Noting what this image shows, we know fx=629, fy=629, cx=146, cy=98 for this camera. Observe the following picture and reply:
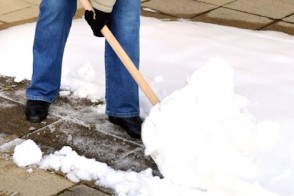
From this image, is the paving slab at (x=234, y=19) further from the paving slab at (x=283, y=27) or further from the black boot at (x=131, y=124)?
the black boot at (x=131, y=124)

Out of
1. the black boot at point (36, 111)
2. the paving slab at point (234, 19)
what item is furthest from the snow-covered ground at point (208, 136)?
the paving slab at point (234, 19)

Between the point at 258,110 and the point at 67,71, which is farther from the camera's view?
the point at 67,71

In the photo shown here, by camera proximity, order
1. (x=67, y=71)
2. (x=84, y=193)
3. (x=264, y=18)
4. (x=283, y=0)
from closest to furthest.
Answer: (x=84, y=193) < (x=67, y=71) < (x=264, y=18) < (x=283, y=0)

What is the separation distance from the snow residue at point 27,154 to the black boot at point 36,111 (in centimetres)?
40

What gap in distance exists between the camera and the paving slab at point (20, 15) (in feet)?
18.9

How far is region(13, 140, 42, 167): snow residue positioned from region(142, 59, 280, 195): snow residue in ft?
2.28

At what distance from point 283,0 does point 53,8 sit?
341 centimetres

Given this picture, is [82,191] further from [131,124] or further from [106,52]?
[106,52]

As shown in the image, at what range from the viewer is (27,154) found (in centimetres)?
332

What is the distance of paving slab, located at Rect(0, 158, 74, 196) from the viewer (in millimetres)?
3051

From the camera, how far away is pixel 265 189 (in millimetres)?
2906

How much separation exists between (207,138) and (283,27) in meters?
3.01

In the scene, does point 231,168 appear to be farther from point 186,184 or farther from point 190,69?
point 190,69

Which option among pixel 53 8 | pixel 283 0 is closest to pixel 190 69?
pixel 53 8
